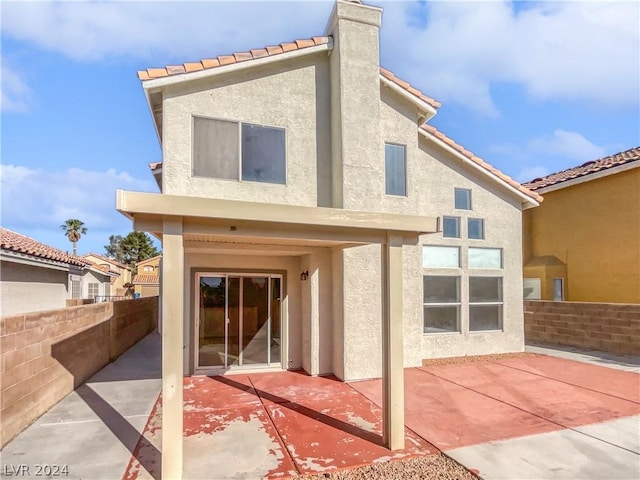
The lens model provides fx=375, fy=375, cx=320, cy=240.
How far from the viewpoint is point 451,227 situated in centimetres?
1286

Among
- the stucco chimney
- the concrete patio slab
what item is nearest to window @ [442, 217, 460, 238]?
the stucco chimney

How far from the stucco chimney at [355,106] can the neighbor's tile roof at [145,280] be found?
136ft

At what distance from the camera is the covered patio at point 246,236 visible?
200 inches

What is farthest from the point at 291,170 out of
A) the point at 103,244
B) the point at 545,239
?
the point at 103,244

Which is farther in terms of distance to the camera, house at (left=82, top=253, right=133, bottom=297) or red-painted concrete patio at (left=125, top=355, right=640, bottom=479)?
house at (left=82, top=253, right=133, bottom=297)

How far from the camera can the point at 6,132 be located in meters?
11.4

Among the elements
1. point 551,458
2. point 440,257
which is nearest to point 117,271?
point 440,257

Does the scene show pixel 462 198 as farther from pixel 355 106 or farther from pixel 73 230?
pixel 73 230

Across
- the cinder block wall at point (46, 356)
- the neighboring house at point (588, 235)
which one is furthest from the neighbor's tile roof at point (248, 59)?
the neighboring house at point (588, 235)

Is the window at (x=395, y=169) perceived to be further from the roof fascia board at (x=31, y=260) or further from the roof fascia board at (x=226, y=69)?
the roof fascia board at (x=31, y=260)

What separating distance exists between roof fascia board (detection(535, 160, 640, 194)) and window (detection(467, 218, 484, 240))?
7.35 metres

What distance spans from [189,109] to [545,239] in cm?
1796

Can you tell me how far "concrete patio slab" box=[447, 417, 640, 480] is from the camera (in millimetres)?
5324

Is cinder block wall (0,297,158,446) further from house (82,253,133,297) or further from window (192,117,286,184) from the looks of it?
house (82,253,133,297)
